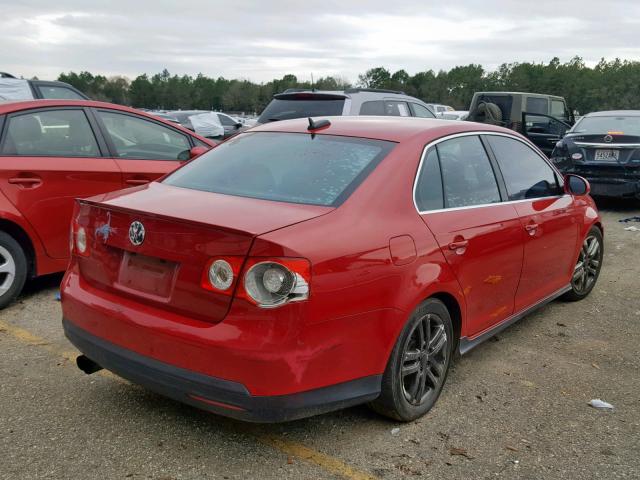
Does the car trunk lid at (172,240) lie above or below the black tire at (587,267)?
above

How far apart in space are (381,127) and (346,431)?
172cm

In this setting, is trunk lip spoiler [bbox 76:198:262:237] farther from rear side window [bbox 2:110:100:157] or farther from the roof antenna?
rear side window [bbox 2:110:100:157]

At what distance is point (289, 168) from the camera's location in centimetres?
357

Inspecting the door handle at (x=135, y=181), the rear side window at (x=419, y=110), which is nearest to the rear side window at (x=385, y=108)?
the rear side window at (x=419, y=110)

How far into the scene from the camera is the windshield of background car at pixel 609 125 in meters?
10.1

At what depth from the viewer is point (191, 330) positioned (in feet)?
9.23

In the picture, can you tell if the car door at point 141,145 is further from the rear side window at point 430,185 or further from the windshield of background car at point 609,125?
the windshield of background car at point 609,125

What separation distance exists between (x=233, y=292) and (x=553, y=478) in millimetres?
1678

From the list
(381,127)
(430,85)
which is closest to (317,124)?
(381,127)

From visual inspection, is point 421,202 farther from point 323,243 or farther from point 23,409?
point 23,409

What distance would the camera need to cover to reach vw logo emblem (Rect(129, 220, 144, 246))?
9.85ft

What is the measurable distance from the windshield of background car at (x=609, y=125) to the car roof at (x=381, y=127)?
6.92 meters

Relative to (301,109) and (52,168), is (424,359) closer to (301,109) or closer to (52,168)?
(52,168)

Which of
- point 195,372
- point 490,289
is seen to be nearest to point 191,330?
point 195,372
